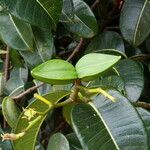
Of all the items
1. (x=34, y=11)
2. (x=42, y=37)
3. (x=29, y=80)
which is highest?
(x=34, y=11)

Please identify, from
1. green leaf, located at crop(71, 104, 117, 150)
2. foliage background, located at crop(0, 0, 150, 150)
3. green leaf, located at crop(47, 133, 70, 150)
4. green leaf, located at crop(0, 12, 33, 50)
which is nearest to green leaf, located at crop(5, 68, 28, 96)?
foliage background, located at crop(0, 0, 150, 150)

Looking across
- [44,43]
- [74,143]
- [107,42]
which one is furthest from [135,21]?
[74,143]

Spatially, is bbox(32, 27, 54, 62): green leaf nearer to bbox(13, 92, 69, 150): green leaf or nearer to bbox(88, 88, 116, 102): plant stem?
bbox(13, 92, 69, 150): green leaf

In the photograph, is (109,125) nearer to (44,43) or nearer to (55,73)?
(55,73)

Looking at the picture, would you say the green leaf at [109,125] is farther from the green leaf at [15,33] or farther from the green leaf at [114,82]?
the green leaf at [15,33]

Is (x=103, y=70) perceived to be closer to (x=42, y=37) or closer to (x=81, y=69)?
(x=81, y=69)

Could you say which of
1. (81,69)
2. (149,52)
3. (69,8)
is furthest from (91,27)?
(81,69)

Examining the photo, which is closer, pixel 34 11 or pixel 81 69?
pixel 81 69
